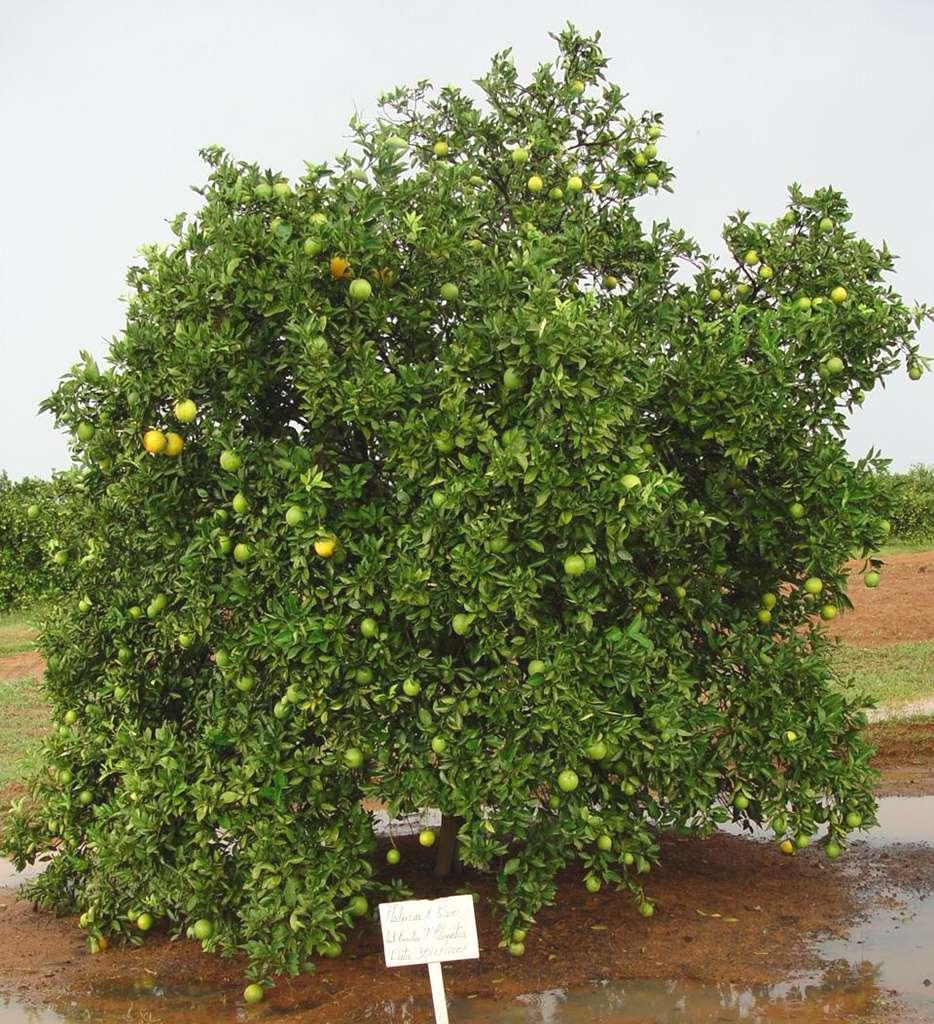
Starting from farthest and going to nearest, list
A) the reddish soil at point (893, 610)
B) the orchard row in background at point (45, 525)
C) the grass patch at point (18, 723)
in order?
the reddish soil at point (893, 610) → the grass patch at point (18, 723) → the orchard row in background at point (45, 525)

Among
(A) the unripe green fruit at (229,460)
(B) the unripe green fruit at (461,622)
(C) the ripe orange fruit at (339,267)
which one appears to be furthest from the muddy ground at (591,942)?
(C) the ripe orange fruit at (339,267)

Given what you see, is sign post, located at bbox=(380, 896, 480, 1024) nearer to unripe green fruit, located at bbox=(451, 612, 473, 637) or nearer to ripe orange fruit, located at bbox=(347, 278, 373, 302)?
unripe green fruit, located at bbox=(451, 612, 473, 637)

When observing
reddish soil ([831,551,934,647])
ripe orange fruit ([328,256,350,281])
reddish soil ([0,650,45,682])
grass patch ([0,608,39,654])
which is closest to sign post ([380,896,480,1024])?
ripe orange fruit ([328,256,350,281])

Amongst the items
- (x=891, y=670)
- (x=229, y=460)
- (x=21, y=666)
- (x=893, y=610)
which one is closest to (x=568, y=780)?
(x=229, y=460)

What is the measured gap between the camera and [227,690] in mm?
6211

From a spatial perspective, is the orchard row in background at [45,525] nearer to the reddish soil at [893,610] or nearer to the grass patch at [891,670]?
the reddish soil at [893,610]

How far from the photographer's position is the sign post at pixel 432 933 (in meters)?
5.20

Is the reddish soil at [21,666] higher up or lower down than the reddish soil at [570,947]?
higher up

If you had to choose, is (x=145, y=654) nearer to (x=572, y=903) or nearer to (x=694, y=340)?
(x=572, y=903)

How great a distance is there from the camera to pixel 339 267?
228 inches

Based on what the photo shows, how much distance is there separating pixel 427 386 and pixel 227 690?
5.80 ft

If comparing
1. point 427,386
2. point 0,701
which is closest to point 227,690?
point 427,386

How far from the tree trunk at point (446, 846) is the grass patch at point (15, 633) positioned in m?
10.8

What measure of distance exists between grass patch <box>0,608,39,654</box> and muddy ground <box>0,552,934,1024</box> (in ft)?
34.9
